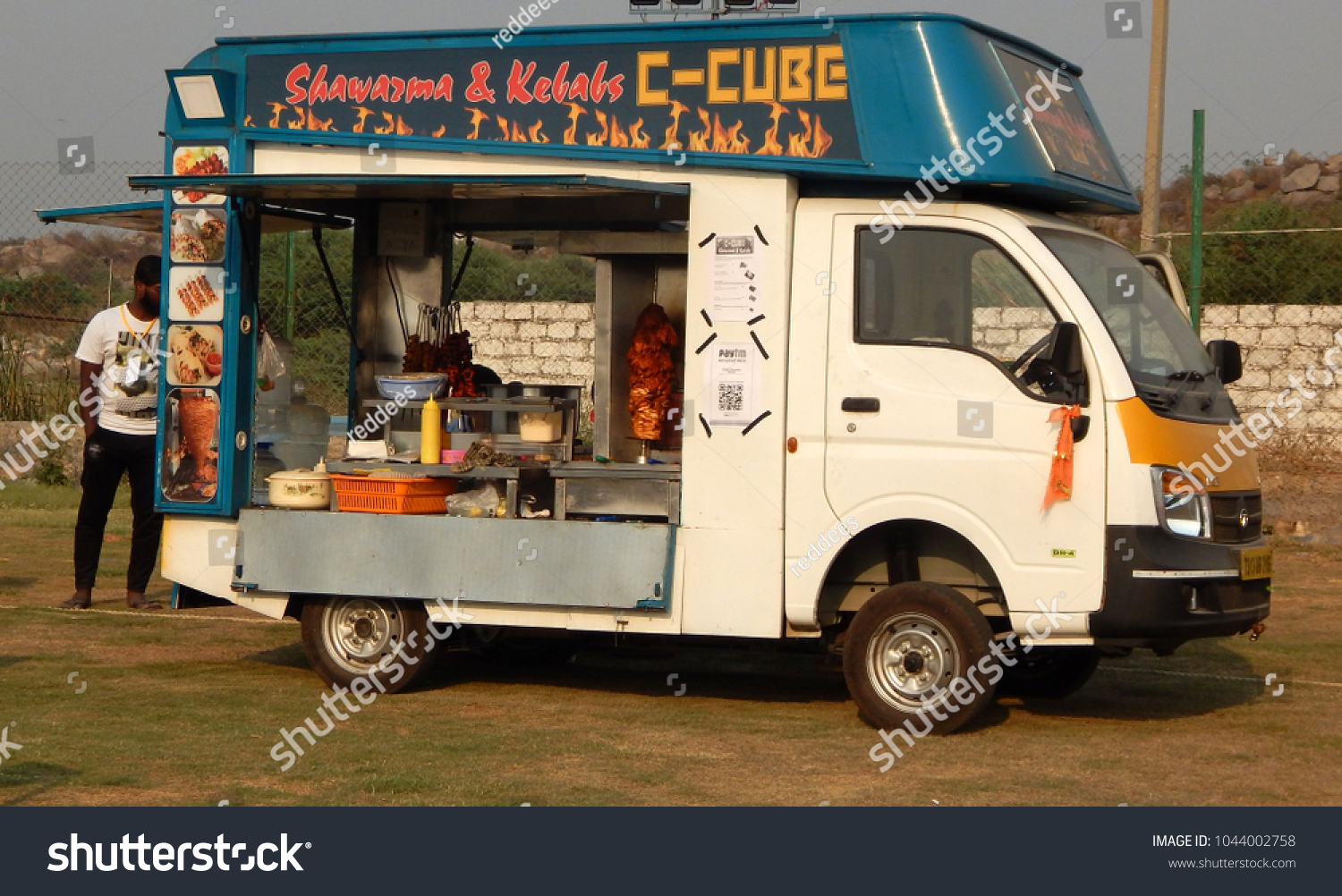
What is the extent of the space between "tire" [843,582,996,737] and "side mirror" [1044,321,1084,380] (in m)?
1.11

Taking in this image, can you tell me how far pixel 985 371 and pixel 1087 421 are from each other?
1.63 feet

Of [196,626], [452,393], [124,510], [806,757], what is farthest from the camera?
[124,510]

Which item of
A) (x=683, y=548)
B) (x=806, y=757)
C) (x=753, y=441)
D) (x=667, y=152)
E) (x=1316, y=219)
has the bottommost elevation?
(x=806, y=757)

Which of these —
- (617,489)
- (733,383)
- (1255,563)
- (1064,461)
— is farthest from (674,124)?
(1255,563)

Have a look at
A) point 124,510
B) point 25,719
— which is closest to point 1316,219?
point 124,510

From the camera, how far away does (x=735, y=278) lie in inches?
288

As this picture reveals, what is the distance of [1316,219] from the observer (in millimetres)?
24375

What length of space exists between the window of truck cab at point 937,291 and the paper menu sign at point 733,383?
51 cm

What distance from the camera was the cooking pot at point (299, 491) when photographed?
7.96 m

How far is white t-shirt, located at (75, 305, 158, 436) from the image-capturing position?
972 cm

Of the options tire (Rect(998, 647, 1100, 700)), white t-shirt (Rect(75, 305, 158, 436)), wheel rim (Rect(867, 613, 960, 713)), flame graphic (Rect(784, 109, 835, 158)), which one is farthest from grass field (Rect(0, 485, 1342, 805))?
flame graphic (Rect(784, 109, 835, 158))

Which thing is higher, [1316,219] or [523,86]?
[1316,219]

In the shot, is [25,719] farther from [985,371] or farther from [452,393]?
[985,371]

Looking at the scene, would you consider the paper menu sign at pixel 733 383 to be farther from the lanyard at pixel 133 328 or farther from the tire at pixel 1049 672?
the lanyard at pixel 133 328
